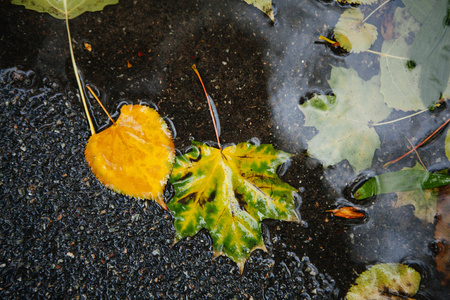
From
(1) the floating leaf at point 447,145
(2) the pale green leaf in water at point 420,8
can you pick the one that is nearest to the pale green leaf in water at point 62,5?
(2) the pale green leaf in water at point 420,8

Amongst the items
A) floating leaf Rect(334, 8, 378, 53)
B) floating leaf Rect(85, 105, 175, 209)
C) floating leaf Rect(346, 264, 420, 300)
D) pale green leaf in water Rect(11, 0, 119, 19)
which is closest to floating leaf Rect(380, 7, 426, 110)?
floating leaf Rect(334, 8, 378, 53)

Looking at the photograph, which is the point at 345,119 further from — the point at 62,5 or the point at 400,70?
the point at 62,5

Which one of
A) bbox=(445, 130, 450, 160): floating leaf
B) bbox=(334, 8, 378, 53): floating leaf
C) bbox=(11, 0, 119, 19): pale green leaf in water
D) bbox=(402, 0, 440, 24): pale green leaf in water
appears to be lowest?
bbox=(445, 130, 450, 160): floating leaf

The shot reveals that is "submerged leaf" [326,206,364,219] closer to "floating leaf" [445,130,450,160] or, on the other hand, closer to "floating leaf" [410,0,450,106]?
"floating leaf" [445,130,450,160]

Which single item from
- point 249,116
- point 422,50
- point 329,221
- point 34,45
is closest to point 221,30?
point 249,116

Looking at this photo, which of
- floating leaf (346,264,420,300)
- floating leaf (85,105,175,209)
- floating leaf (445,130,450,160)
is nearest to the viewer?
floating leaf (85,105,175,209)

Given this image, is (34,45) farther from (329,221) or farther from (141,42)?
(329,221)
